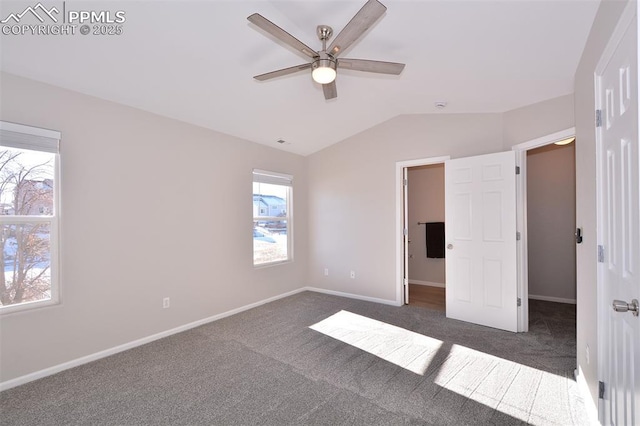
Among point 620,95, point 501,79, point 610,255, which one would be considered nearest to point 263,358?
point 610,255

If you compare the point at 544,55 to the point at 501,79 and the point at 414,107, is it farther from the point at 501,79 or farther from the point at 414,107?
the point at 414,107

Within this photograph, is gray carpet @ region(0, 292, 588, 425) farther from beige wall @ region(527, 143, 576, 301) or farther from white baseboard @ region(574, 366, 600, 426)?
beige wall @ region(527, 143, 576, 301)

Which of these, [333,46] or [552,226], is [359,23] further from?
[552,226]

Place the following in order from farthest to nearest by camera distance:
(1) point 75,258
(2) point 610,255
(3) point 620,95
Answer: (1) point 75,258 < (2) point 610,255 < (3) point 620,95

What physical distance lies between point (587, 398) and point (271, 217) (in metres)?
3.99

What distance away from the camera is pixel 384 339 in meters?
3.21

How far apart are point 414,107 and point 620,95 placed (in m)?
2.74

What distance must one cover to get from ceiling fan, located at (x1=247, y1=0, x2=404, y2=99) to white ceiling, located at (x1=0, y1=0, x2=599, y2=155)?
36cm

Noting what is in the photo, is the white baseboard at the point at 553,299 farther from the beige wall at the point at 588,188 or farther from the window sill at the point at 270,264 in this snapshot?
the window sill at the point at 270,264

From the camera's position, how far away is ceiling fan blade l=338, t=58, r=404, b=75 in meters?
2.17

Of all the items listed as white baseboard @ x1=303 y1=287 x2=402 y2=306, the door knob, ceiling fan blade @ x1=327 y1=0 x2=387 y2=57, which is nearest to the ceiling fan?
ceiling fan blade @ x1=327 y1=0 x2=387 y2=57

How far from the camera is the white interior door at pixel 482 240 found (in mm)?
3424

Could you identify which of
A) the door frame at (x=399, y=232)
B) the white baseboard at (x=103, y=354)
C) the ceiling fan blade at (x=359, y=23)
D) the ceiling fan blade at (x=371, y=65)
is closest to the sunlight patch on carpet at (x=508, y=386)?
the door frame at (x=399, y=232)

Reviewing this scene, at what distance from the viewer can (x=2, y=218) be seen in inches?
93.6
